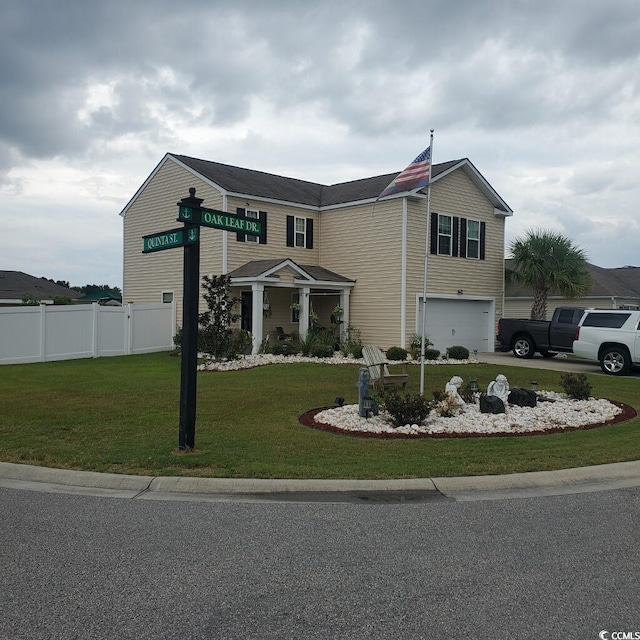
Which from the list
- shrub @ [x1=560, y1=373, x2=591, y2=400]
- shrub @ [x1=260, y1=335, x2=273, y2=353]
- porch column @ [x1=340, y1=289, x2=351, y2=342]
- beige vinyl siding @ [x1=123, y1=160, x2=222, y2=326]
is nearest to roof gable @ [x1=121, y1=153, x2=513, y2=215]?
beige vinyl siding @ [x1=123, y1=160, x2=222, y2=326]

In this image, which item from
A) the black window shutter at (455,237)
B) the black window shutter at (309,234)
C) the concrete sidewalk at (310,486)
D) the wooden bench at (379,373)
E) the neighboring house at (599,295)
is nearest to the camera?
Result: the concrete sidewalk at (310,486)

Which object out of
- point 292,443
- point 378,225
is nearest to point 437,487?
point 292,443

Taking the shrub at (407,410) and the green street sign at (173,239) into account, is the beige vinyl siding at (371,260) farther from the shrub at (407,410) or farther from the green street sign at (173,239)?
the green street sign at (173,239)

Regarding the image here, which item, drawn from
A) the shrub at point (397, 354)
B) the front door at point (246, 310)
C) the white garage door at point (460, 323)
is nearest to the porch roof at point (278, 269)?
the front door at point (246, 310)

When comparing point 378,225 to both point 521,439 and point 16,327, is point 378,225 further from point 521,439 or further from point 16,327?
point 521,439

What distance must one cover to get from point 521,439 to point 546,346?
46.6 ft

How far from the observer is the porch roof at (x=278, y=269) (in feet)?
74.3

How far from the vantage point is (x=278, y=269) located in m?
22.9

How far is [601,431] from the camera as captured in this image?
9828 mm

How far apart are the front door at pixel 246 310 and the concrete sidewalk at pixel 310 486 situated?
16.9 metres

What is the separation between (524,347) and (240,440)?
16480 mm

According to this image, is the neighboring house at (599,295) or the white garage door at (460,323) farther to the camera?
the neighboring house at (599,295)

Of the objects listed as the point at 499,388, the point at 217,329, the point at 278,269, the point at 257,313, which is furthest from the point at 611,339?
the point at 217,329

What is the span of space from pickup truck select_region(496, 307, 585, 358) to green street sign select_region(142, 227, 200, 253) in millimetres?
16096
